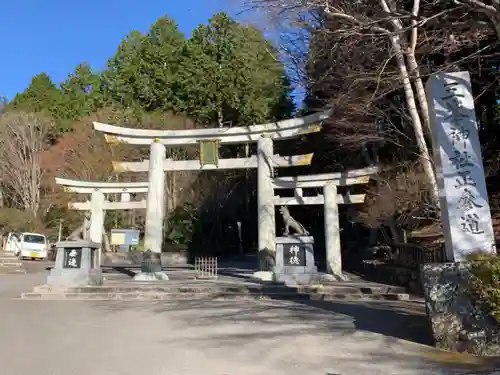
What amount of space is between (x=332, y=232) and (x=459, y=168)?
904 centimetres

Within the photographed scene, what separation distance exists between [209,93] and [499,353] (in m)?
24.2

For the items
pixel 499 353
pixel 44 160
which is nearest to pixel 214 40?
pixel 44 160

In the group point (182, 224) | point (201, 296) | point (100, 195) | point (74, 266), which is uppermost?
point (100, 195)

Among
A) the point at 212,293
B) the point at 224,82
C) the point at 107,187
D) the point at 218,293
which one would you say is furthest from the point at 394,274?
the point at 224,82

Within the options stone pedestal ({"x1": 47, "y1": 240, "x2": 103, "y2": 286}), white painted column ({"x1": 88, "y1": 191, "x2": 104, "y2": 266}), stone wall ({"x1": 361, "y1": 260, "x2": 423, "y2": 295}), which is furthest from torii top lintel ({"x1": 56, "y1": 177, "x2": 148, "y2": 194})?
stone wall ({"x1": 361, "y1": 260, "x2": 423, "y2": 295})

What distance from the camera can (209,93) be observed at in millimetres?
26938

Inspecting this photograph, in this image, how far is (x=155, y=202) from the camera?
14.3 meters

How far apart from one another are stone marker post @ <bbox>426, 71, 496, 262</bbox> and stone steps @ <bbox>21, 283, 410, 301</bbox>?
4485 mm

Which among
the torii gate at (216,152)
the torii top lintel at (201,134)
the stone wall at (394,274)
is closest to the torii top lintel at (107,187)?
the torii gate at (216,152)

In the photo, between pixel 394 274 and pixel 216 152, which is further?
pixel 216 152

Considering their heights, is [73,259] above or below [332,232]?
below

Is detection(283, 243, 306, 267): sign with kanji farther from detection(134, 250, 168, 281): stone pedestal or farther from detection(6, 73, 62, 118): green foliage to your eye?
detection(6, 73, 62, 118): green foliage

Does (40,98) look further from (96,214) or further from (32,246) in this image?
(96,214)

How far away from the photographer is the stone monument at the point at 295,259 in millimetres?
12141
